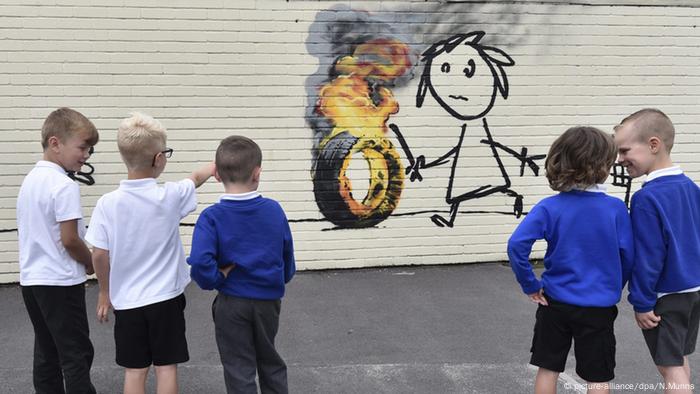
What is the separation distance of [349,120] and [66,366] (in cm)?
340

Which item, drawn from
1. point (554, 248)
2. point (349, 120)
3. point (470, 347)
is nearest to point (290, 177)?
point (349, 120)

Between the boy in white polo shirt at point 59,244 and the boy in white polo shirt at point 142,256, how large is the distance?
0.26m

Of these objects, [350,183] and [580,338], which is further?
[350,183]

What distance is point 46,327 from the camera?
3.02 m

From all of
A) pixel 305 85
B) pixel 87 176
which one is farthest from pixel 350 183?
pixel 87 176

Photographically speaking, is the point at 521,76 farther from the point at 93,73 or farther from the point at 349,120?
the point at 93,73

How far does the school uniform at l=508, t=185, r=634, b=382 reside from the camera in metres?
2.58

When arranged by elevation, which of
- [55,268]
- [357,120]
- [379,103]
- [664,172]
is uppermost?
[379,103]

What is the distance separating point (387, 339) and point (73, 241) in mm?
2254

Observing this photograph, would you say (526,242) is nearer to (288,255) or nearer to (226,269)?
(288,255)

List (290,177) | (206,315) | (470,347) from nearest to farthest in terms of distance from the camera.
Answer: (470,347)
(206,315)
(290,177)

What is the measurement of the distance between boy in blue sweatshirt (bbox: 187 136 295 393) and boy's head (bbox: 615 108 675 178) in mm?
1720

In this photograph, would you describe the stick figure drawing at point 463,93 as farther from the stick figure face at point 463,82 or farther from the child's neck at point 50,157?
the child's neck at point 50,157

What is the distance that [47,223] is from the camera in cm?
284
